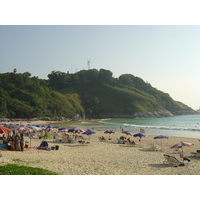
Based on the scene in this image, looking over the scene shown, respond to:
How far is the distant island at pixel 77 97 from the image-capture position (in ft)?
270

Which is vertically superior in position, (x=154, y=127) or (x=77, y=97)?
(x=77, y=97)

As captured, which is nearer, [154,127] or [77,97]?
[154,127]

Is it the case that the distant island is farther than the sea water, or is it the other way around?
the distant island

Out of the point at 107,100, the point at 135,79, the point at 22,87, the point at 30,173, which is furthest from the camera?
the point at 135,79

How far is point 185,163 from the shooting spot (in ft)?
39.9

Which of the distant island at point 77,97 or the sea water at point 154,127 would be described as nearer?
the sea water at point 154,127

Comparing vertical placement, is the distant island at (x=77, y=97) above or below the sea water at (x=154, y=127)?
above

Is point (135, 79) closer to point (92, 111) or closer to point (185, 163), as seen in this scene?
point (92, 111)

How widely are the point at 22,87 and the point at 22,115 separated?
64.4 ft

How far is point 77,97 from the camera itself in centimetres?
12000

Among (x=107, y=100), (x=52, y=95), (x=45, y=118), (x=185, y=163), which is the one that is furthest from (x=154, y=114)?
(x=185, y=163)

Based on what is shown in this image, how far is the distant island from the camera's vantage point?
3246 inches

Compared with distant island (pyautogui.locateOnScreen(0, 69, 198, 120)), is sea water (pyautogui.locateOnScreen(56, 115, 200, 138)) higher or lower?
lower

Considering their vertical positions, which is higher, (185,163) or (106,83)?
(106,83)
